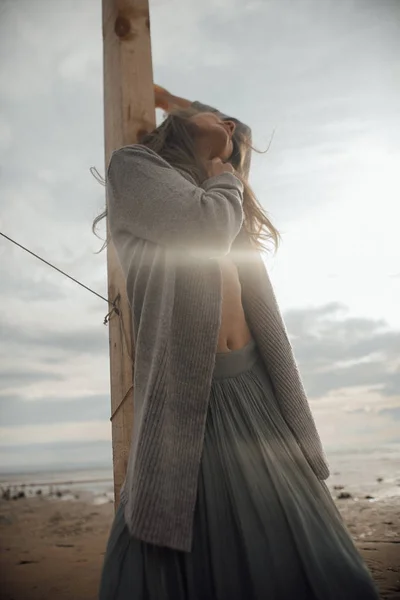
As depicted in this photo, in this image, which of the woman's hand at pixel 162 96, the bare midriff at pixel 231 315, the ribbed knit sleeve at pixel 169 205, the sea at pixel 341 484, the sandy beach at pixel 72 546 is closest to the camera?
the ribbed knit sleeve at pixel 169 205

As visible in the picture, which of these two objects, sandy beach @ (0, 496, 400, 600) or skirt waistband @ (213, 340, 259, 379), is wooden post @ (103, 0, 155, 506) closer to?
skirt waistband @ (213, 340, 259, 379)

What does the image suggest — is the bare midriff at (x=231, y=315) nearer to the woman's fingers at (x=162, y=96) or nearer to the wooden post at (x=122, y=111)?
the wooden post at (x=122, y=111)

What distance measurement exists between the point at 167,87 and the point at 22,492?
984cm

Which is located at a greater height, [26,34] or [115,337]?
[26,34]

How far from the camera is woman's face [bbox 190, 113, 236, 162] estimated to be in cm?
150

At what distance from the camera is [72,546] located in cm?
470

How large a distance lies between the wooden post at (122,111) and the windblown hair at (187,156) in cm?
14

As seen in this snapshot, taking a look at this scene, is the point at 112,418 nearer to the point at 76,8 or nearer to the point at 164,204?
the point at 164,204

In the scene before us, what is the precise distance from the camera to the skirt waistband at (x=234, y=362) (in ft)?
3.85

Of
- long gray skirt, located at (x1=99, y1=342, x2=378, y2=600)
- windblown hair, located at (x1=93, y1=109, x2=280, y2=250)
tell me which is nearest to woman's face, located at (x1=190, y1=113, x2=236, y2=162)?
windblown hair, located at (x1=93, y1=109, x2=280, y2=250)

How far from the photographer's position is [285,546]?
37.0 inches

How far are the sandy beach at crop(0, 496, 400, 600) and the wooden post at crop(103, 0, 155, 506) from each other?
96.8 inches

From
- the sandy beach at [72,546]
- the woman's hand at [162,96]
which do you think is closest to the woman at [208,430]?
the woman's hand at [162,96]

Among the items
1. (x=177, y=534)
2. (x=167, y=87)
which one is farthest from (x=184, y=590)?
(x=167, y=87)
